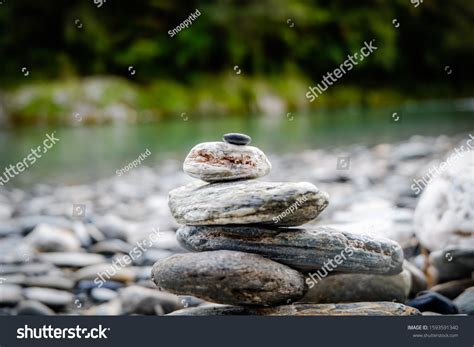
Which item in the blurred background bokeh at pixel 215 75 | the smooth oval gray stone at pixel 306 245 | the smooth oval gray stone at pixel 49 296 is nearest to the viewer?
the smooth oval gray stone at pixel 306 245

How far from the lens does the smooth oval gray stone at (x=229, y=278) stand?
2.05 metres

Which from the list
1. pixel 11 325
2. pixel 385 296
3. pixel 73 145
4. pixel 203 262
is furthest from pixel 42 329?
pixel 73 145

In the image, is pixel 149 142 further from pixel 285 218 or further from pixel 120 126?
pixel 285 218

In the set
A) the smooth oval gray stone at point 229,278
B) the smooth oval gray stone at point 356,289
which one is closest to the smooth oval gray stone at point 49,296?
the smooth oval gray stone at point 229,278

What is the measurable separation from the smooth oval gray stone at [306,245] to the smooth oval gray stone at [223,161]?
0.68 ft

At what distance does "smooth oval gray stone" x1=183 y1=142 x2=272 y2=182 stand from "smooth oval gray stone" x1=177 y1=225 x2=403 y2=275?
8.1 inches

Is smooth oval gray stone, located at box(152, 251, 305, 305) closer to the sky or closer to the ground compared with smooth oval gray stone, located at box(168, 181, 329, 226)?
closer to the ground

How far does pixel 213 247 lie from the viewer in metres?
2.20

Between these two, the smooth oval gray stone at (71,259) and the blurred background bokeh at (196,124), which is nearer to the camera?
the blurred background bokeh at (196,124)

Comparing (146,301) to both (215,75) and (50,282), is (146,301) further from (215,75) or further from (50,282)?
(215,75)

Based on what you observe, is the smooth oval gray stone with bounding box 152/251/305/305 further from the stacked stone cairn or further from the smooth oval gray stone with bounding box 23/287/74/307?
the smooth oval gray stone with bounding box 23/287/74/307

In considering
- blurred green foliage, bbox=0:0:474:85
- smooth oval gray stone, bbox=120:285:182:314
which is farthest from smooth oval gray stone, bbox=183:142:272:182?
blurred green foliage, bbox=0:0:474:85

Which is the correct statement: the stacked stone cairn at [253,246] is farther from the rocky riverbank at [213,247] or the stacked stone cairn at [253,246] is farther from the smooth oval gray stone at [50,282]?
the smooth oval gray stone at [50,282]

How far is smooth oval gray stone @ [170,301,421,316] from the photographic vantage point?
7.36 feet
